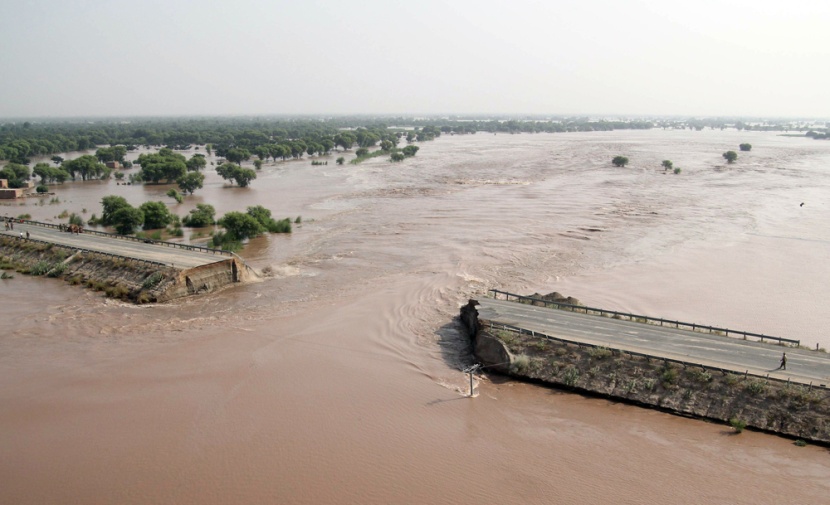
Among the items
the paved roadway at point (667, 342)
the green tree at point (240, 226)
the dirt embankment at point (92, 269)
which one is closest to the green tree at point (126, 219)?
the dirt embankment at point (92, 269)

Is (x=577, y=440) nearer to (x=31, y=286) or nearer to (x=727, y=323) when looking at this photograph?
(x=727, y=323)

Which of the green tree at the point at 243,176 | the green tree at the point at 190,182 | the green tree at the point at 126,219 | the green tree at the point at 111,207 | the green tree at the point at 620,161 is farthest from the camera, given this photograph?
the green tree at the point at 620,161

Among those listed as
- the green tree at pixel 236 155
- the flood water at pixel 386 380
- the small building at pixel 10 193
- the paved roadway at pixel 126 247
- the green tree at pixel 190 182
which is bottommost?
the flood water at pixel 386 380

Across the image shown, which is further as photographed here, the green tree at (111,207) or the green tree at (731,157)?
the green tree at (731,157)

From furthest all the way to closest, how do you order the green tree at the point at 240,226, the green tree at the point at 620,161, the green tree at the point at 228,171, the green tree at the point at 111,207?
the green tree at the point at 620,161
the green tree at the point at 228,171
the green tree at the point at 111,207
the green tree at the point at 240,226

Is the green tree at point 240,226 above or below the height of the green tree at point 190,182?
below

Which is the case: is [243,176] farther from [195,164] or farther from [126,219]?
[126,219]

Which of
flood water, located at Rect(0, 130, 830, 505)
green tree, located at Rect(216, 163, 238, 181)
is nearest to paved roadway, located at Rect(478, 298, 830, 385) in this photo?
flood water, located at Rect(0, 130, 830, 505)

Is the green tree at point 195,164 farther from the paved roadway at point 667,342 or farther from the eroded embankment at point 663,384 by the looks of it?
the eroded embankment at point 663,384

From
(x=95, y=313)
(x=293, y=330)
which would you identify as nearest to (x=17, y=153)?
(x=95, y=313)
